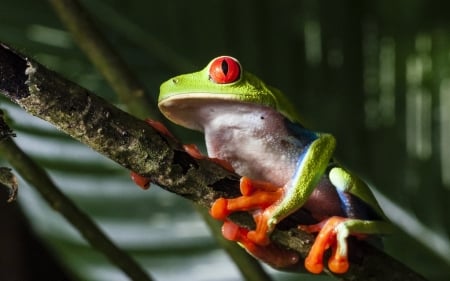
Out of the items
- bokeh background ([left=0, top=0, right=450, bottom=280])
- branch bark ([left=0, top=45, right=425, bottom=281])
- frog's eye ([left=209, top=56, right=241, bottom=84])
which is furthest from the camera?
bokeh background ([left=0, top=0, right=450, bottom=280])

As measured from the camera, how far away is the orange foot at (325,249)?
692mm

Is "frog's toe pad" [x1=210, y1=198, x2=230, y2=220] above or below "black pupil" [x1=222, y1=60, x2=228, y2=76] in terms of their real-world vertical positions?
below

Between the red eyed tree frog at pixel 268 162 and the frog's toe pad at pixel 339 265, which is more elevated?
the red eyed tree frog at pixel 268 162

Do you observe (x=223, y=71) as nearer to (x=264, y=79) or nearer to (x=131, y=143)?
(x=131, y=143)

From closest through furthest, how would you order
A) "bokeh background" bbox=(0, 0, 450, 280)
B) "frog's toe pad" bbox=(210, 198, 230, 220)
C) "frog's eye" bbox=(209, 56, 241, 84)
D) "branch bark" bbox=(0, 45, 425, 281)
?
"branch bark" bbox=(0, 45, 425, 281) < "frog's toe pad" bbox=(210, 198, 230, 220) < "frog's eye" bbox=(209, 56, 241, 84) < "bokeh background" bbox=(0, 0, 450, 280)

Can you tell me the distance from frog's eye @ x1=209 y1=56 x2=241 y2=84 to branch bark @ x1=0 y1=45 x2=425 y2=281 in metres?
0.11

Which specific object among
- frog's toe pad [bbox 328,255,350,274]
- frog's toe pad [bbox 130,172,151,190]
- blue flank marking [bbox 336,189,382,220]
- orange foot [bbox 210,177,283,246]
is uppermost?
frog's toe pad [bbox 130,172,151,190]

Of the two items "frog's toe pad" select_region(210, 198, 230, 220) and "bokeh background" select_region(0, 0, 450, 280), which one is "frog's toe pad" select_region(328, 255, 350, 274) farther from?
"bokeh background" select_region(0, 0, 450, 280)

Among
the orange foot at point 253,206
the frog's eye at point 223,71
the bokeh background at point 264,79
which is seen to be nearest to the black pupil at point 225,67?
the frog's eye at point 223,71

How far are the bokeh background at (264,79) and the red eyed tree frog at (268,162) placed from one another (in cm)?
56

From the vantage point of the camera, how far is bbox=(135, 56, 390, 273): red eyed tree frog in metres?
0.70

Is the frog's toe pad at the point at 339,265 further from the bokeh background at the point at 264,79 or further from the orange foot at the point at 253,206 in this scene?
the bokeh background at the point at 264,79

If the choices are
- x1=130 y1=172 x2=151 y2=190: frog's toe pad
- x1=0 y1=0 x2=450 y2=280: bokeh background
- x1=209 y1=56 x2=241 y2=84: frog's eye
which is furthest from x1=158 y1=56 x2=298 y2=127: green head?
x1=0 y1=0 x2=450 y2=280: bokeh background

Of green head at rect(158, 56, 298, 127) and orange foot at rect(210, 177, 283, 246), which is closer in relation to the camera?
orange foot at rect(210, 177, 283, 246)
